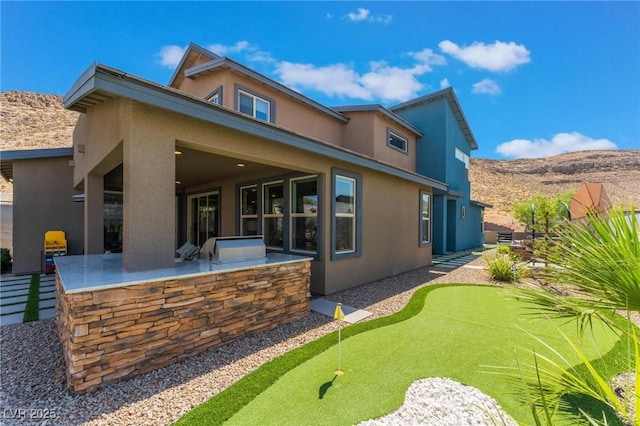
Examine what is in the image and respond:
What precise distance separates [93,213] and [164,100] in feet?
17.9

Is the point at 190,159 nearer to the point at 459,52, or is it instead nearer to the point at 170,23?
the point at 170,23

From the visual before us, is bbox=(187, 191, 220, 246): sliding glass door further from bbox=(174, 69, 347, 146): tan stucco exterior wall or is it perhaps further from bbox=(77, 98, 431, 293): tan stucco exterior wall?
bbox=(174, 69, 347, 146): tan stucco exterior wall

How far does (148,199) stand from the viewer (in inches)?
167

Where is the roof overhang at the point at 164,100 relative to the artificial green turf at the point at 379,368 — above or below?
above

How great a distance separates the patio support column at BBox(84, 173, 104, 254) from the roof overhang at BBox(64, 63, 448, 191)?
2.25 metres

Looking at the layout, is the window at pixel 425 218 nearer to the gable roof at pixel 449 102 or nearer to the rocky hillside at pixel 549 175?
the gable roof at pixel 449 102

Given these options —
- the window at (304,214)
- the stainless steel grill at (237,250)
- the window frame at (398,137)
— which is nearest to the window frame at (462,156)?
the window frame at (398,137)

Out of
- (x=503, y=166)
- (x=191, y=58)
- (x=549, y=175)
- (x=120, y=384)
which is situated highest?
(x=503, y=166)

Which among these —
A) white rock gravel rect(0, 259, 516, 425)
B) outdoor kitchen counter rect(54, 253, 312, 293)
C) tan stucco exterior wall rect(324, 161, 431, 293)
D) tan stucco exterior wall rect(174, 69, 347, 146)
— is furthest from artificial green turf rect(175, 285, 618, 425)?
tan stucco exterior wall rect(174, 69, 347, 146)

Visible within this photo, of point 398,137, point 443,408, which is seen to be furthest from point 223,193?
point 443,408

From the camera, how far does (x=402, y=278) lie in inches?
385

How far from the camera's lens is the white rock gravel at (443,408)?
115 inches

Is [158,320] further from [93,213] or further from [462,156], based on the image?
[462,156]

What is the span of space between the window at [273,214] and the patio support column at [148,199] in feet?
13.1
